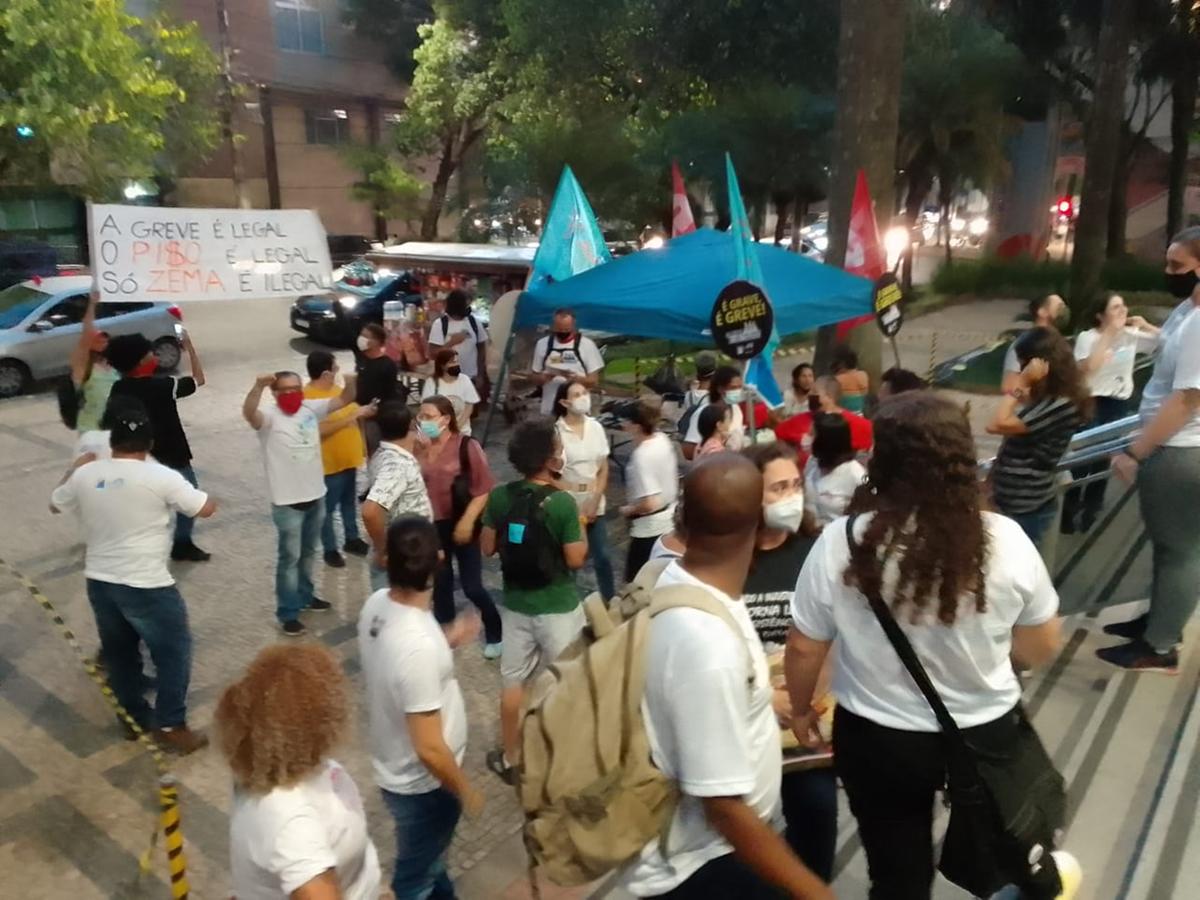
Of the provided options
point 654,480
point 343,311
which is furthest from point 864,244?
point 343,311

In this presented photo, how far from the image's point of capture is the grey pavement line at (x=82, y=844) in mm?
3744

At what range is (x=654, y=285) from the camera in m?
7.64

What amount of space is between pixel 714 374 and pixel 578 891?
374 cm

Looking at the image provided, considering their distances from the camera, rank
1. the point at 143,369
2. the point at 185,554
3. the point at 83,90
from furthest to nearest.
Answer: the point at 83,90
the point at 185,554
the point at 143,369

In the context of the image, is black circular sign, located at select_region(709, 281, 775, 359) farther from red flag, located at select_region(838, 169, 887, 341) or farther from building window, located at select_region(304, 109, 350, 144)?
building window, located at select_region(304, 109, 350, 144)

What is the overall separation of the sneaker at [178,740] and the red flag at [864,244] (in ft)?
22.0

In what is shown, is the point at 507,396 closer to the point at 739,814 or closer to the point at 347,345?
the point at 347,345

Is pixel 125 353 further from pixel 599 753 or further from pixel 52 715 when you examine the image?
pixel 599 753

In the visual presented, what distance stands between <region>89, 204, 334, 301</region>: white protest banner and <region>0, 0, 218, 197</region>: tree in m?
A: 17.6

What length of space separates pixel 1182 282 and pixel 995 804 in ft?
10.4

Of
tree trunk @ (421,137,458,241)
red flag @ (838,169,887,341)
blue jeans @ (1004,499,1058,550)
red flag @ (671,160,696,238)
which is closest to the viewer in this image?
blue jeans @ (1004,499,1058,550)

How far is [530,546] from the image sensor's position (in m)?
4.04

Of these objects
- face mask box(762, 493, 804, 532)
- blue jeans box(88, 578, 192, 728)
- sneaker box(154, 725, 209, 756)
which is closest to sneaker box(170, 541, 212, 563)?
blue jeans box(88, 578, 192, 728)

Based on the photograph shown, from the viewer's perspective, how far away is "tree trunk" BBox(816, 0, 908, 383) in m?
9.95
